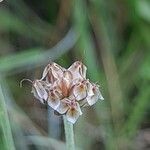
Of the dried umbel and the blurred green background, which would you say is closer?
the dried umbel

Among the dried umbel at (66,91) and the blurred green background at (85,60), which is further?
the blurred green background at (85,60)

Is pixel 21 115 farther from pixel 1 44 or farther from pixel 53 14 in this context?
pixel 53 14

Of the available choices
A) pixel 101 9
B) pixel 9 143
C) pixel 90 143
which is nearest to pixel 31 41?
pixel 101 9

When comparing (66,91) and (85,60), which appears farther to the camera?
(85,60)
